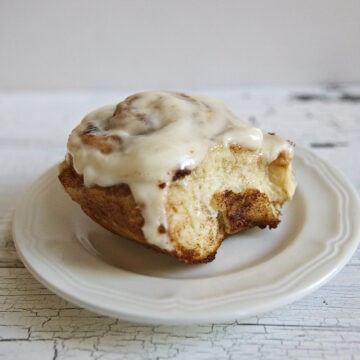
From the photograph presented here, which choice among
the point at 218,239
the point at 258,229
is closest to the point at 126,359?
the point at 218,239

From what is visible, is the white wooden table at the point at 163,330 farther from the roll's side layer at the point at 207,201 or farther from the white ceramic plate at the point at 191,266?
the roll's side layer at the point at 207,201

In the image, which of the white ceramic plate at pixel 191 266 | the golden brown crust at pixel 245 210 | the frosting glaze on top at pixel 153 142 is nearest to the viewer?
the white ceramic plate at pixel 191 266

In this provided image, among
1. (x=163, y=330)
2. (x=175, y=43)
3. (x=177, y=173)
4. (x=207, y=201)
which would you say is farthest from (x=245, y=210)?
(x=175, y=43)

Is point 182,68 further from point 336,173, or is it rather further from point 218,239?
point 218,239

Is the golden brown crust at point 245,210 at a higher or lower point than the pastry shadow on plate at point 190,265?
higher

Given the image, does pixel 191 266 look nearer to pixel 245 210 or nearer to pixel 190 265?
pixel 190 265

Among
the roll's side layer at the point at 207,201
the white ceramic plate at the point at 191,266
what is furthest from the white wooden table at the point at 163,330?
the roll's side layer at the point at 207,201

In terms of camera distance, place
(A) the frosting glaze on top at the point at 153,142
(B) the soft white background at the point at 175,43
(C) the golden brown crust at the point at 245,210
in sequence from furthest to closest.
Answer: (B) the soft white background at the point at 175,43
(C) the golden brown crust at the point at 245,210
(A) the frosting glaze on top at the point at 153,142
